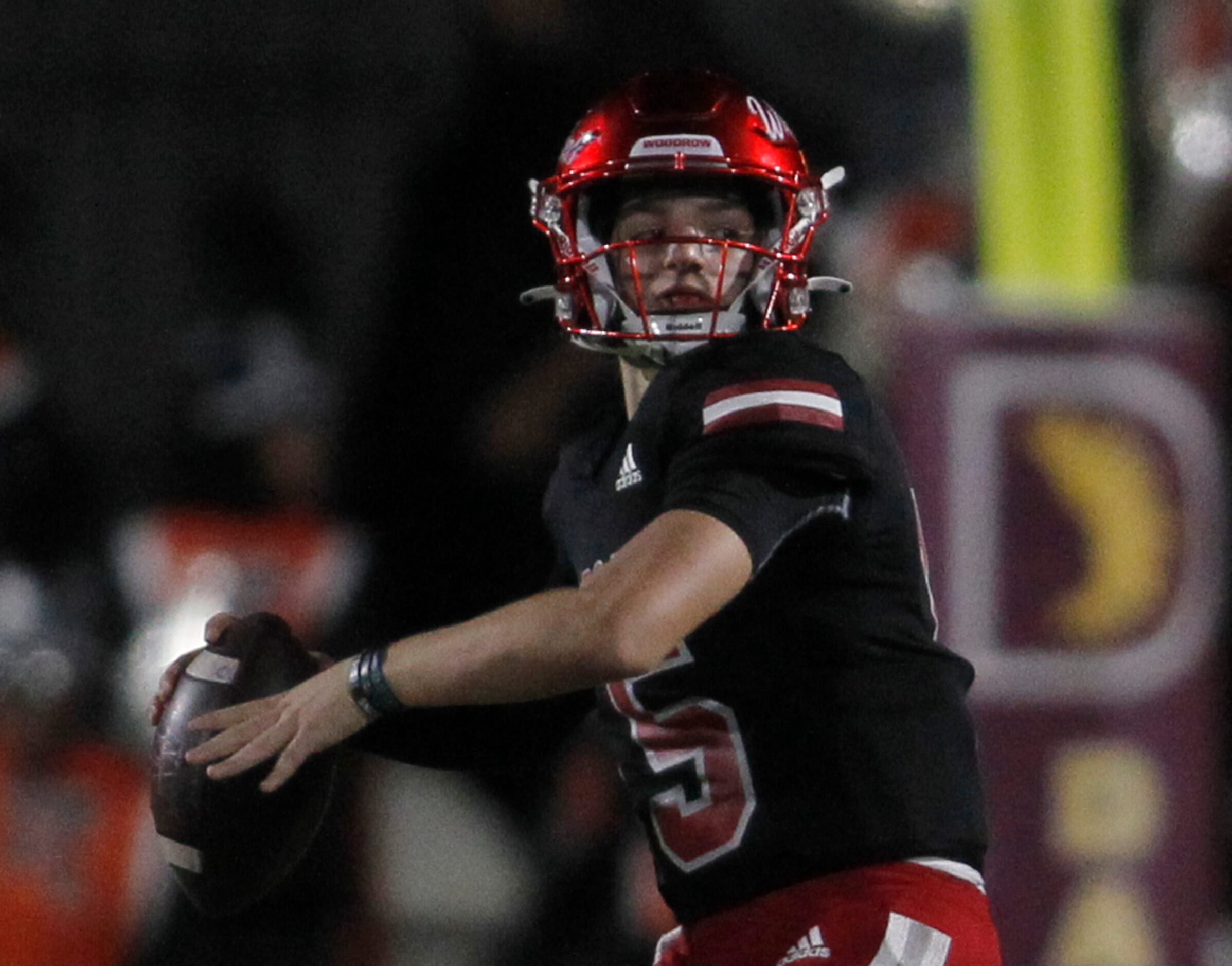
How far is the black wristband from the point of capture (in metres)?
1.78

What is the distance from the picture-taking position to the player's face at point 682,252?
2.10 meters

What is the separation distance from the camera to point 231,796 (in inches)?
76.1

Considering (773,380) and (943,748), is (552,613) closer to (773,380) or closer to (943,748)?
(773,380)

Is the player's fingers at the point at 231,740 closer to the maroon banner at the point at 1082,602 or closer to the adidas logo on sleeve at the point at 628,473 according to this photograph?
the adidas logo on sleeve at the point at 628,473

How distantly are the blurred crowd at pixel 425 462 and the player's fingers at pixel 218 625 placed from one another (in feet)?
5.47

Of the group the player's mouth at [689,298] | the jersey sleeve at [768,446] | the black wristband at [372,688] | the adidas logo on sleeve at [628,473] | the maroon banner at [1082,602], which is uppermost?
the player's mouth at [689,298]

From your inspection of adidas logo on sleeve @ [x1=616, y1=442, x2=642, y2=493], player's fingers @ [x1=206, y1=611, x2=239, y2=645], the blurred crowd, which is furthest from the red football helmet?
the blurred crowd

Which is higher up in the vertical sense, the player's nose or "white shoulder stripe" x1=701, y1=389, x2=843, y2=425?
the player's nose

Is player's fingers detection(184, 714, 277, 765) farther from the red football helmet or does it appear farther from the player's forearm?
the red football helmet

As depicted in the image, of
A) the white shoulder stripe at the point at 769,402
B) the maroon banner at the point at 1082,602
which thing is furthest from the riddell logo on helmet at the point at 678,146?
the maroon banner at the point at 1082,602

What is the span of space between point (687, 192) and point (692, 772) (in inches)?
24.9

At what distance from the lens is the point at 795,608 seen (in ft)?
6.20

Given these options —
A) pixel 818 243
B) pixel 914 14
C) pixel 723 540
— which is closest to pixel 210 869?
pixel 723 540

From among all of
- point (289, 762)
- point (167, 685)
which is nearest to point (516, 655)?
point (289, 762)
